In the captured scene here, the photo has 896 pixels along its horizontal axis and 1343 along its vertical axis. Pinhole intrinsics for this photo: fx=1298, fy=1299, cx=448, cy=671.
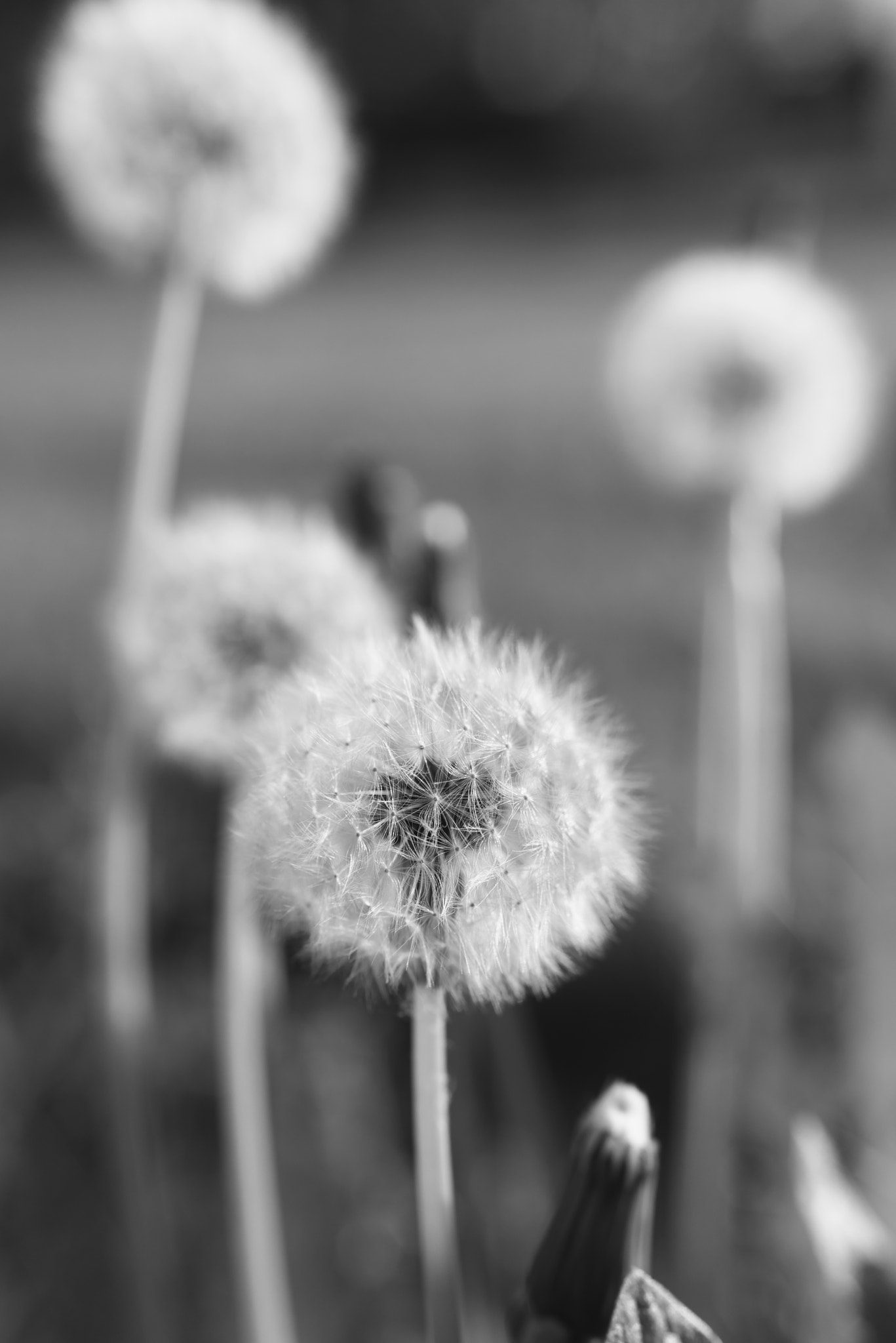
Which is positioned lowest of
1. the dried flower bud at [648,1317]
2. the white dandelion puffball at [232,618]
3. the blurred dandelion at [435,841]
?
the dried flower bud at [648,1317]

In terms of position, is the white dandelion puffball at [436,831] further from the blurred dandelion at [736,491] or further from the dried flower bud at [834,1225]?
the blurred dandelion at [736,491]

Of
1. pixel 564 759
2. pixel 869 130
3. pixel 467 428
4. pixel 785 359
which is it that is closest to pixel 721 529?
pixel 785 359

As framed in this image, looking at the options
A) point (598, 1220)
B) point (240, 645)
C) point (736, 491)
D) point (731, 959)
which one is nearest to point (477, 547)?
point (736, 491)

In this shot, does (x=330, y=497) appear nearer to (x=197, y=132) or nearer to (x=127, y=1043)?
(x=197, y=132)

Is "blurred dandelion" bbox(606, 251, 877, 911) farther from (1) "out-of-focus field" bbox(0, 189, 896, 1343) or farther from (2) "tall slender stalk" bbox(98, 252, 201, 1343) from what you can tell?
(2) "tall slender stalk" bbox(98, 252, 201, 1343)

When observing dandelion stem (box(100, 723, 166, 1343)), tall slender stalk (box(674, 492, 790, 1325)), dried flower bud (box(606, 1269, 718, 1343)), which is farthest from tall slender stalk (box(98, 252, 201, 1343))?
dried flower bud (box(606, 1269, 718, 1343))

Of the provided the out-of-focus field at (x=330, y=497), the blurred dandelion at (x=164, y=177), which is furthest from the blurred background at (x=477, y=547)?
the blurred dandelion at (x=164, y=177)
